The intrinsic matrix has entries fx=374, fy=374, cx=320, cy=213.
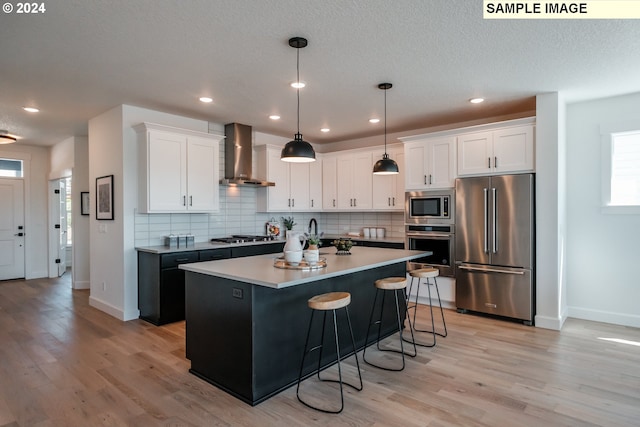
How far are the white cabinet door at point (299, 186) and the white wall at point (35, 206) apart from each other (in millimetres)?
5250

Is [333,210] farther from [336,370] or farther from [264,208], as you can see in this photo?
[336,370]

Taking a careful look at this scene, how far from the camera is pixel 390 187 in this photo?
595 cm

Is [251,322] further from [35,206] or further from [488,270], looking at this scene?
[35,206]

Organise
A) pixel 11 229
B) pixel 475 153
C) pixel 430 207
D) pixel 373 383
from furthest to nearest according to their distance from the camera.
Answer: pixel 11 229, pixel 430 207, pixel 475 153, pixel 373 383

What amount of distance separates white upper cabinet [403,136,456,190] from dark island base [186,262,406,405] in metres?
2.56

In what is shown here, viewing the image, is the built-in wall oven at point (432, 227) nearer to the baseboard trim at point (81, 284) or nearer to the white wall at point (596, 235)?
the white wall at point (596, 235)

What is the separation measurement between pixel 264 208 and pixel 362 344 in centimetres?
310

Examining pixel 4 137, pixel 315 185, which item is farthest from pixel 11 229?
pixel 315 185

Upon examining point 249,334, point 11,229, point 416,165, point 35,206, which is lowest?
point 249,334

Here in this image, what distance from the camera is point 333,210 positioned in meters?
6.73

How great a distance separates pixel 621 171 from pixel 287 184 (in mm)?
4538

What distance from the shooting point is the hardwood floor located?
2.45 m

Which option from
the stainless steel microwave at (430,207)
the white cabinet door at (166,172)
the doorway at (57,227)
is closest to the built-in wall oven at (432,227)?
the stainless steel microwave at (430,207)

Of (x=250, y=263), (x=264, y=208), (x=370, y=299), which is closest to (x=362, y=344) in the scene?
(x=370, y=299)
